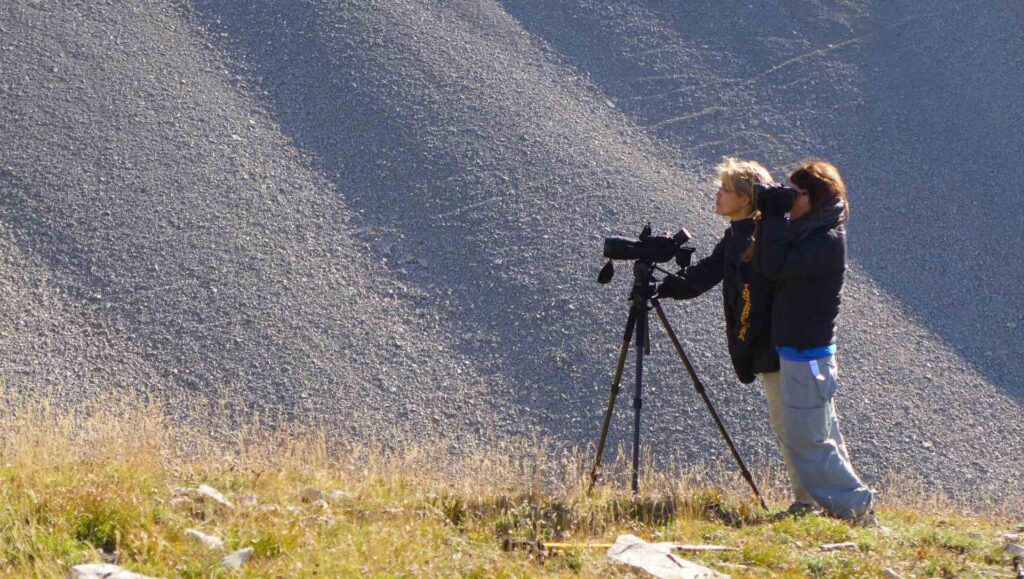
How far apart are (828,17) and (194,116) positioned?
1040 centimetres

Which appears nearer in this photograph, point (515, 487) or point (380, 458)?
point (515, 487)

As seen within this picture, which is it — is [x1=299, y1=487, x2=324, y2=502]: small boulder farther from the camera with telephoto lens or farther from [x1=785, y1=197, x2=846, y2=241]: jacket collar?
[x1=785, y1=197, x2=846, y2=241]: jacket collar

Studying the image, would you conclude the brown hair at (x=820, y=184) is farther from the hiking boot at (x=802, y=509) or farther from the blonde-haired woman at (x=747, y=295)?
the hiking boot at (x=802, y=509)

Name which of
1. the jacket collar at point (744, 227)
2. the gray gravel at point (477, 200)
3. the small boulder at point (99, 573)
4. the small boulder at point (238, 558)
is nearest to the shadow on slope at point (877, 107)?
the gray gravel at point (477, 200)

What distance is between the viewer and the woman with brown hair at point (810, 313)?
5.06 meters

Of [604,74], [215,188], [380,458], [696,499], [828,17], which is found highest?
[828,17]

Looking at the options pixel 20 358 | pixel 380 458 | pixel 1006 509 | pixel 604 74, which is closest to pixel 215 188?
pixel 20 358

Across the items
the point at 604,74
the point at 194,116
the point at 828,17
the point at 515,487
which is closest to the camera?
the point at 515,487

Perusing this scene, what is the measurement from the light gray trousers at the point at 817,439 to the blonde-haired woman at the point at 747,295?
4.7 inches

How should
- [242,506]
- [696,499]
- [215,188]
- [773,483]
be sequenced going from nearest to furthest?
[242,506] < [696,499] < [773,483] < [215,188]

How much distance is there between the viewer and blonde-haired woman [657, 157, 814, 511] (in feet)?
17.7

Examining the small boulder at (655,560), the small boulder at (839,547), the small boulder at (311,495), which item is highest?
the small boulder at (839,547)

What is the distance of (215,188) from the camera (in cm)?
1132

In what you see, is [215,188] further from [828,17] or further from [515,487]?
[828,17]
